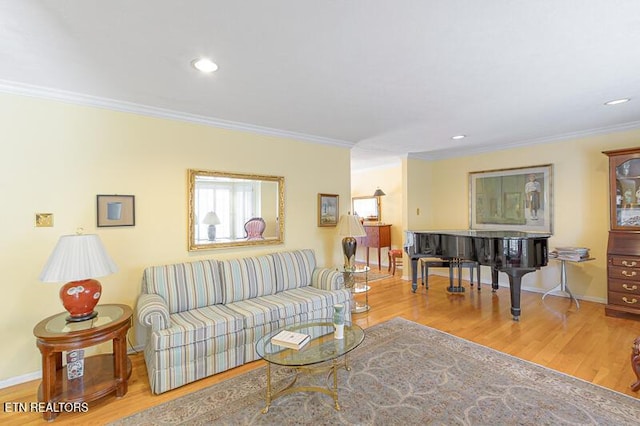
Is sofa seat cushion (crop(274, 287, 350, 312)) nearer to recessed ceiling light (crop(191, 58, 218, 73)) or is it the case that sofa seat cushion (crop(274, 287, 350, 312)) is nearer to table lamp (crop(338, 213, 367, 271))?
table lamp (crop(338, 213, 367, 271))


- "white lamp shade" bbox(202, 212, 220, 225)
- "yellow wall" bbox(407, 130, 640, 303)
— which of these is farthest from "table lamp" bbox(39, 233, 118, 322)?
"yellow wall" bbox(407, 130, 640, 303)

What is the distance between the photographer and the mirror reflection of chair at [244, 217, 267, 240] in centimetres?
382

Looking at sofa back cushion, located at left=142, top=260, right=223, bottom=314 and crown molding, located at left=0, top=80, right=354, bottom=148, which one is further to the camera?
sofa back cushion, located at left=142, top=260, right=223, bottom=314

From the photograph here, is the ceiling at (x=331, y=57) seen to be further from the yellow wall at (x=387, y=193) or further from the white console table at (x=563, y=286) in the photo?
the yellow wall at (x=387, y=193)

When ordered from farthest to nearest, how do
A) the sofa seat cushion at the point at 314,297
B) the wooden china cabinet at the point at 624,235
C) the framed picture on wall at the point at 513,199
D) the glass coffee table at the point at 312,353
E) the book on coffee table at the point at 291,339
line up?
the framed picture on wall at the point at 513,199
the wooden china cabinet at the point at 624,235
the sofa seat cushion at the point at 314,297
the book on coffee table at the point at 291,339
the glass coffee table at the point at 312,353

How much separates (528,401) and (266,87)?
10.5 feet

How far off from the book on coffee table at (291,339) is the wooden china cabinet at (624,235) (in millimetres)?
4081

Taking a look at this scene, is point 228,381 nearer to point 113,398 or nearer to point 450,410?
point 113,398

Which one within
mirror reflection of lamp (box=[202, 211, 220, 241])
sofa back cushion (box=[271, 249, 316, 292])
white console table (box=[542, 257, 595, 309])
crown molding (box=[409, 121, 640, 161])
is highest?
crown molding (box=[409, 121, 640, 161])

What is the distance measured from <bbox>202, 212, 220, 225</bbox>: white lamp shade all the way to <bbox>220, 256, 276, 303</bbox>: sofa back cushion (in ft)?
1.60

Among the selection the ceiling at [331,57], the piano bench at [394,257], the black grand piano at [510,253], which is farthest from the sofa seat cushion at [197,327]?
the piano bench at [394,257]

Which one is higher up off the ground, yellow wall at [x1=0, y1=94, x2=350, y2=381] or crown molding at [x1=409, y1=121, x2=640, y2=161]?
crown molding at [x1=409, y1=121, x2=640, y2=161]

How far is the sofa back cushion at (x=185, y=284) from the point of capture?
2.91 meters

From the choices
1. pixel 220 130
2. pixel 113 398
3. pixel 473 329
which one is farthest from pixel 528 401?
pixel 220 130
